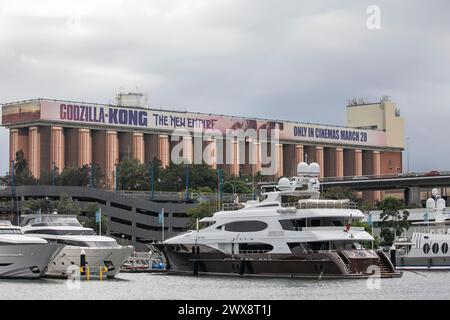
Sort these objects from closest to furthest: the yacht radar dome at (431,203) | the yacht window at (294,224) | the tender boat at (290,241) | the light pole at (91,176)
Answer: the tender boat at (290,241) → the yacht window at (294,224) → the yacht radar dome at (431,203) → the light pole at (91,176)

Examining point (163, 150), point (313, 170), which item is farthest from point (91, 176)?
point (313, 170)

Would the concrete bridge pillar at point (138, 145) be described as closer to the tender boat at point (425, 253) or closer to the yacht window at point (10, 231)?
the tender boat at point (425, 253)

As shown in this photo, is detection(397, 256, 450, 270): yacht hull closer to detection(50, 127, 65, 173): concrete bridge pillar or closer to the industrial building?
the industrial building

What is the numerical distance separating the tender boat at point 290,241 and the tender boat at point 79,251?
7.02 m

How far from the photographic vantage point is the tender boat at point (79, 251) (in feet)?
274

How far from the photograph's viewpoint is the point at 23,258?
78.6m

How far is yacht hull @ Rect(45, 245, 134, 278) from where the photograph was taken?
274 ft

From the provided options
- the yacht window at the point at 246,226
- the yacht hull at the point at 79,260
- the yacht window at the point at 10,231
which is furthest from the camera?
the yacht window at the point at 246,226

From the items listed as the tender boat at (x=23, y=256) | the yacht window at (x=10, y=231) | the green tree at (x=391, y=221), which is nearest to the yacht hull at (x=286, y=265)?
the tender boat at (x=23, y=256)

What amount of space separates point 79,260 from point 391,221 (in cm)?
5857

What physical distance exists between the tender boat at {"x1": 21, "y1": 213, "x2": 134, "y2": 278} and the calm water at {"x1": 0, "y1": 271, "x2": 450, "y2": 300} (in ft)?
5.56

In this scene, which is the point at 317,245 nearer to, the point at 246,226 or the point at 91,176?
the point at 246,226

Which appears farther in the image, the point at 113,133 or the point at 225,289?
the point at 113,133
